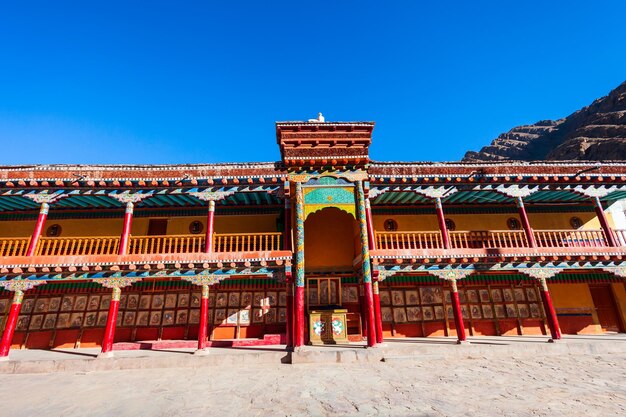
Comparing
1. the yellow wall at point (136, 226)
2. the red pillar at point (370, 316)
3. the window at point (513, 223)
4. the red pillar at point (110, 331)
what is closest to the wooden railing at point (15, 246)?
the yellow wall at point (136, 226)

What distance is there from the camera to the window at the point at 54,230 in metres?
13.3

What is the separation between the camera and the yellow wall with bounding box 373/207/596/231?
1416 cm

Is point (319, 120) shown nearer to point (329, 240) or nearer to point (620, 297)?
point (329, 240)

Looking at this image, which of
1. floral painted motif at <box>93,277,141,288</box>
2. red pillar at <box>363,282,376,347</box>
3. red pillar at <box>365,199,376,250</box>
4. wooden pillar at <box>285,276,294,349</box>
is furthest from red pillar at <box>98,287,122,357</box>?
red pillar at <box>365,199,376,250</box>

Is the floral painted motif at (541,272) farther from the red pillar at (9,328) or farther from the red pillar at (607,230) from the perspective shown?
the red pillar at (9,328)

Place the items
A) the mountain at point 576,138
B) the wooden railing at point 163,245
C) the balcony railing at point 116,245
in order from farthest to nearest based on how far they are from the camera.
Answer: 1. the mountain at point 576,138
2. the wooden railing at point 163,245
3. the balcony railing at point 116,245

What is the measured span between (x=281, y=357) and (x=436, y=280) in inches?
309

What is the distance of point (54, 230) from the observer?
13.4m

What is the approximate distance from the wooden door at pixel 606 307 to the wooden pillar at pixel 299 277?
1338 centimetres

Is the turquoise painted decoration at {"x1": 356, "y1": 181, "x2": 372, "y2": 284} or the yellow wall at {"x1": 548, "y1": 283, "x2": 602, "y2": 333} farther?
the yellow wall at {"x1": 548, "y1": 283, "x2": 602, "y2": 333}

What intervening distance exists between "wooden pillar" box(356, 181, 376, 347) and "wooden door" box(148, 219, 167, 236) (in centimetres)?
885

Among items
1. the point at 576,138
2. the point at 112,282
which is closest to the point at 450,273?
the point at 112,282

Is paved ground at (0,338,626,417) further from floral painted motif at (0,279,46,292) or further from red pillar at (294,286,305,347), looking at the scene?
floral painted motif at (0,279,46,292)

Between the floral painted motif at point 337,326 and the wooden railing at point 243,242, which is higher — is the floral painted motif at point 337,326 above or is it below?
below
